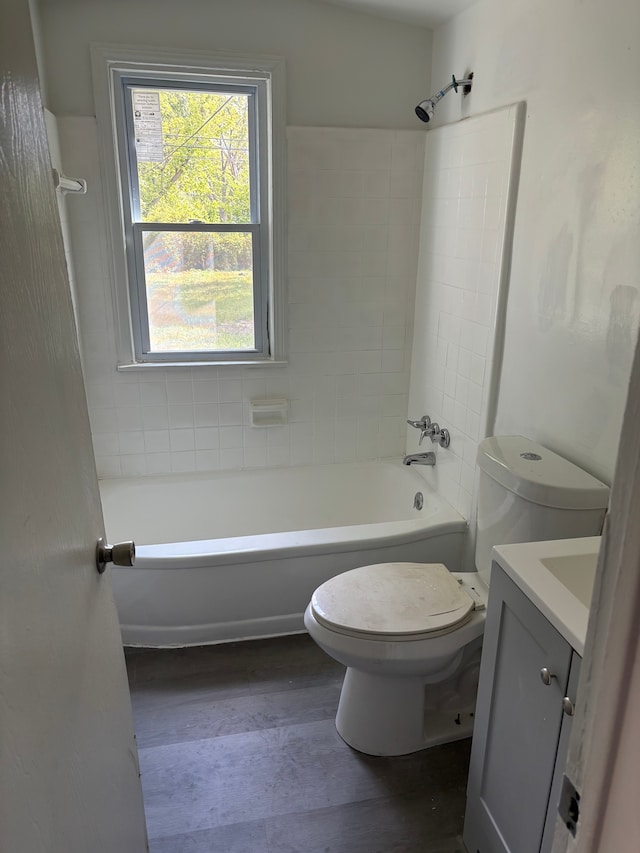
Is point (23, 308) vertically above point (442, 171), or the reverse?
point (442, 171)

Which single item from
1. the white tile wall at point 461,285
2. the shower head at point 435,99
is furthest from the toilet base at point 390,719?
the shower head at point 435,99

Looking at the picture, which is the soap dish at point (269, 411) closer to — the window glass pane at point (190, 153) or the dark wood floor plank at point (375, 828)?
the window glass pane at point (190, 153)

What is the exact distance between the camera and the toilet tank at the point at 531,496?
5.10ft

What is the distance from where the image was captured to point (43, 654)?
71 centimetres

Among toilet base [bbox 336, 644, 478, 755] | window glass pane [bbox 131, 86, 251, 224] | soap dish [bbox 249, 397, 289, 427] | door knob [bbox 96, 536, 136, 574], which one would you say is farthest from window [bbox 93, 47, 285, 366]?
door knob [bbox 96, 536, 136, 574]

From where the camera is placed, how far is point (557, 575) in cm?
132

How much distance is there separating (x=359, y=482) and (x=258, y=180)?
4.78ft

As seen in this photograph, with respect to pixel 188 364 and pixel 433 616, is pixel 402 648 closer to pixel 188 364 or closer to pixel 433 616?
pixel 433 616

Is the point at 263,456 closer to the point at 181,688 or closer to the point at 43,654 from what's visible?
the point at 181,688

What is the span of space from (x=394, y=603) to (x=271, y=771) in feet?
2.01

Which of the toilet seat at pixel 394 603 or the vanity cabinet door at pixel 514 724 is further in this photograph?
the toilet seat at pixel 394 603

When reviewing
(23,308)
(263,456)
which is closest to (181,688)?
(263,456)

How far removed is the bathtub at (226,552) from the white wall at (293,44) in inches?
63.2

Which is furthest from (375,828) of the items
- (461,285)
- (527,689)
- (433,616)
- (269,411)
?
(461,285)
